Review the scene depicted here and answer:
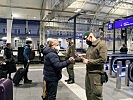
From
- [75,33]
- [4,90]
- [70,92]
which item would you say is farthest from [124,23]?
[4,90]

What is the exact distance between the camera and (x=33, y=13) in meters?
22.4

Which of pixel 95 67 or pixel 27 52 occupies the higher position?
A: pixel 27 52

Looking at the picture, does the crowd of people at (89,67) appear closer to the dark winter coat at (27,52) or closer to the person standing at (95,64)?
the person standing at (95,64)

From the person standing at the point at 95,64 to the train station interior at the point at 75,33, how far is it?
363mm

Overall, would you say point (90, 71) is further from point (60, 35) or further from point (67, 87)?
point (60, 35)

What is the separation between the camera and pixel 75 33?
1720 centimetres

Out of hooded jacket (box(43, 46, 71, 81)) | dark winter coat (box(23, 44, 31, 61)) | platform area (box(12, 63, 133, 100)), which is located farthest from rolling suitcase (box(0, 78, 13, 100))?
dark winter coat (box(23, 44, 31, 61))

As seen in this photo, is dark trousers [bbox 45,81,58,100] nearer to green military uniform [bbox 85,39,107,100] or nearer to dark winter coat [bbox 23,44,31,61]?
green military uniform [bbox 85,39,107,100]

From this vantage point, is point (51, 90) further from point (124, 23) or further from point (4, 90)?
point (124, 23)

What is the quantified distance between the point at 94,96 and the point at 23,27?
105ft

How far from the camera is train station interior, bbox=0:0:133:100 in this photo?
621 cm

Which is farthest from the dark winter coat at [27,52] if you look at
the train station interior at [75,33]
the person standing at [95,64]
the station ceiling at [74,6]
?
the station ceiling at [74,6]

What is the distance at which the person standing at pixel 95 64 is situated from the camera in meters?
3.66

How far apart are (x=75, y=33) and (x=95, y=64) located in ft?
44.7
